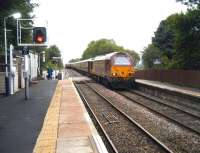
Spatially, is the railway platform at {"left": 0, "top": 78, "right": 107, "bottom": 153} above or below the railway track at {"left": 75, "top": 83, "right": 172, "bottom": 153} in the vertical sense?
above

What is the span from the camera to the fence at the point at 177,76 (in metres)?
31.3

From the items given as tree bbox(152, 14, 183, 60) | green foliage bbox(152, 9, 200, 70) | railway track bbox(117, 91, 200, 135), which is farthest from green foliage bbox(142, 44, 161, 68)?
railway track bbox(117, 91, 200, 135)

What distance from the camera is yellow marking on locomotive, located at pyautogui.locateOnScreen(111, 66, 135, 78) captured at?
33719 millimetres

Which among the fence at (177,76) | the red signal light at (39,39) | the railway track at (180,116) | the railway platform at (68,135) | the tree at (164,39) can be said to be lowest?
the railway track at (180,116)

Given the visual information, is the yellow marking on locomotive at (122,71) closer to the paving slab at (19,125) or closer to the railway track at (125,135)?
the railway track at (125,135)

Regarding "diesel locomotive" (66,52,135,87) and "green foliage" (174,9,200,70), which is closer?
"green foliage" (174,9,200,70)

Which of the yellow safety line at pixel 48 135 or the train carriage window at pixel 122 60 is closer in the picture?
the yellow safety line at pixel 48 135

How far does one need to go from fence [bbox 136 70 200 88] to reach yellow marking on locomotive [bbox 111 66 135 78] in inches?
148

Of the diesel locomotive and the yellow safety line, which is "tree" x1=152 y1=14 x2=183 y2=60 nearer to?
the diesel locomotive

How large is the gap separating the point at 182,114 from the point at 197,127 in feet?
12.4

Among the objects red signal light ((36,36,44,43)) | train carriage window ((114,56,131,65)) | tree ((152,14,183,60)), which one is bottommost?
train carriage window ((114,56,131,65))

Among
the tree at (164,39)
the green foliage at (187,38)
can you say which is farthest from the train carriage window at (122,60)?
the tree at (164,39)

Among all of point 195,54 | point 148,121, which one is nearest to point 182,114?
point 148,121

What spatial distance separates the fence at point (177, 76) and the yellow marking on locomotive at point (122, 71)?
3.76 meters
